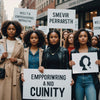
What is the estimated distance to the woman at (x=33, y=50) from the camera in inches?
151

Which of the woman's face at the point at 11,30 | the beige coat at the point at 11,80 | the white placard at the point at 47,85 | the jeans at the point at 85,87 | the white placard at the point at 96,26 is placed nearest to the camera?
the jeans at the point at 85,87

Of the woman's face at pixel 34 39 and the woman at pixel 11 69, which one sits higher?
the woman's face at pixel 34 39

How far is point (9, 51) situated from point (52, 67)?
A: 0.85m

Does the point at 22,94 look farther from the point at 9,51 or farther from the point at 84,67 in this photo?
the point at 84,67

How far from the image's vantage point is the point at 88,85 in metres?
3.61

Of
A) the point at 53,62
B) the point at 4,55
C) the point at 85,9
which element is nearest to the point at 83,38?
the point at 53,62

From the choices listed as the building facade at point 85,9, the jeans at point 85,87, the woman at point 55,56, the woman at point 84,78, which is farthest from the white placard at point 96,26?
the building facade at point 85,9

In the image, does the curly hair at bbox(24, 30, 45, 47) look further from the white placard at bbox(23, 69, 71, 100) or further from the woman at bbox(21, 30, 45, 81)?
the white placard at bbox(23, 69, 71, 100)

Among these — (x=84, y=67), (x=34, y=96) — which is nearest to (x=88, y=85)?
(x=84, y=67)

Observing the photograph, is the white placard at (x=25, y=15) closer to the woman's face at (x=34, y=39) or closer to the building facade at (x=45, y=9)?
the woman's face at (x=34, y=39)

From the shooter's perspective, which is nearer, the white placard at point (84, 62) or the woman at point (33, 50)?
the white placard at point (84, 62)

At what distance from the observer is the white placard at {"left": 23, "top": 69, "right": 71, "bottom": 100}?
368cm

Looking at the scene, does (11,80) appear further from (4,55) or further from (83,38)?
(83,38)

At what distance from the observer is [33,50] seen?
3973 mm
